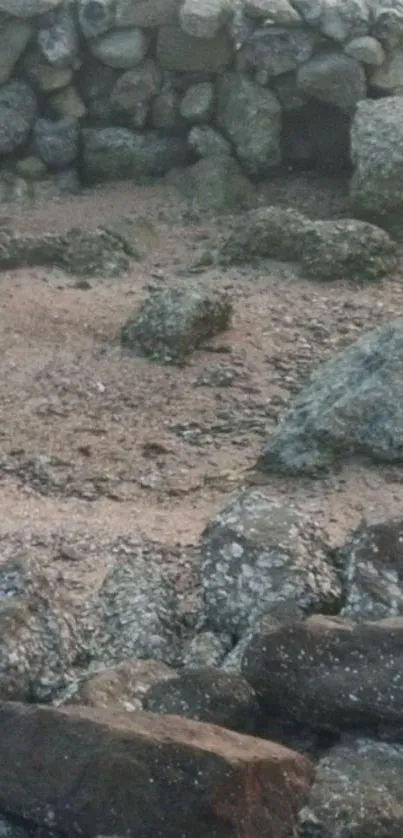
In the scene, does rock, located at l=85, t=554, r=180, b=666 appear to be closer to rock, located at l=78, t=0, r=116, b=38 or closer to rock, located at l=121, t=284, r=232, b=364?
rock, located at l=121, t=284, r=232, b=364

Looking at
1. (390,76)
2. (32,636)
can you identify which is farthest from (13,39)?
(32,636)

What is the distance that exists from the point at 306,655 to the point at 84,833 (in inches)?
23.3

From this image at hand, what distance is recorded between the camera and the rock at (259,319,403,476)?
4.75 meters

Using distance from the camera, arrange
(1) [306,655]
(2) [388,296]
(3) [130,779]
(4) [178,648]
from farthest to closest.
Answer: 1. (2) [388,296]
2. (4) [178,648]
3. (1) [306,655]
4. (3) [130,779]

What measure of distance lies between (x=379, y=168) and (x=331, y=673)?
385 centimetres

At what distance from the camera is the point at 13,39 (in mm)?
7660

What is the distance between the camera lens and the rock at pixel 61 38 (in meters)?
7.58

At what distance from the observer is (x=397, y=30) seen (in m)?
7.36

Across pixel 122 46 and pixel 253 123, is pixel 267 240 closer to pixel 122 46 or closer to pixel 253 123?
pixel 253 123

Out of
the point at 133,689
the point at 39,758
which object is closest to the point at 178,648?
the point at 133,689

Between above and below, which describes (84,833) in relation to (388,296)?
above

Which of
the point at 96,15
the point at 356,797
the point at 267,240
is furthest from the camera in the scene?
the point at 96,15

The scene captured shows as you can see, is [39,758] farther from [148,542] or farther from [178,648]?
[148,542]

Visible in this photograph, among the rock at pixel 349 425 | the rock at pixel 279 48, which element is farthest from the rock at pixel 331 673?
the rock at pixel 279 48
